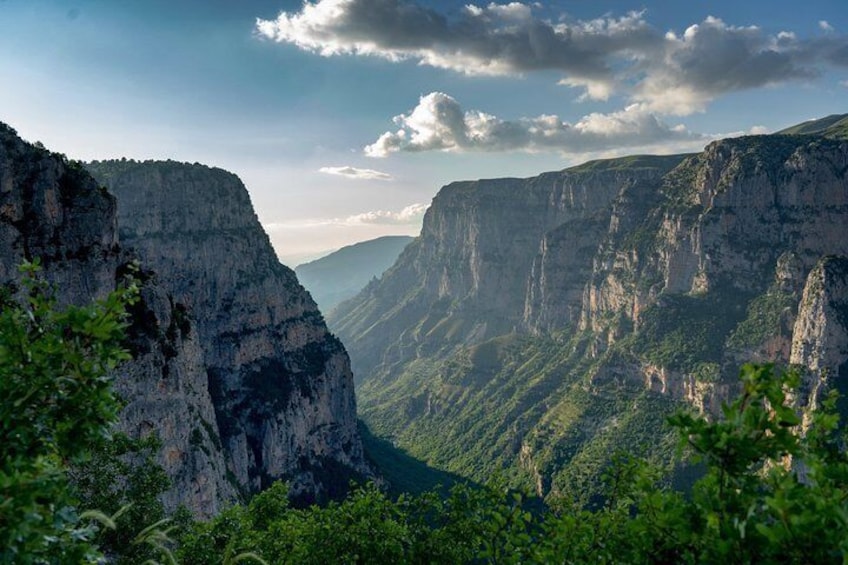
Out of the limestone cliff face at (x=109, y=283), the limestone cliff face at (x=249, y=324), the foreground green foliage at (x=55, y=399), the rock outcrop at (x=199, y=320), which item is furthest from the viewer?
the limestone cliff face at (x=249, y=324)

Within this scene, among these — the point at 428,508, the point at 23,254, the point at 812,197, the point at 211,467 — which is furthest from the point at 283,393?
the point at 812,197

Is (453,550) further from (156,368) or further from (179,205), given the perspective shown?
(179,205)

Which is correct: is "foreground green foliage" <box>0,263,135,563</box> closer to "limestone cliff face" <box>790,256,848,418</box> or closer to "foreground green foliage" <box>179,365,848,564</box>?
"foreground green foliage" <box>179,365,848,564</box>

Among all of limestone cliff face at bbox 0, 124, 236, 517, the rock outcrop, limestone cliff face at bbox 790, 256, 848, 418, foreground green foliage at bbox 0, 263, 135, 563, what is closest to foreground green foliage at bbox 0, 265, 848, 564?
foreground green foliage at bbox 0, 263, 135, 563

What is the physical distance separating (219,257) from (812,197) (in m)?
181

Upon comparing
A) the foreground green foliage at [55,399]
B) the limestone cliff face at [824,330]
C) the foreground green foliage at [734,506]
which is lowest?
the limestone cliff face at [824,330]

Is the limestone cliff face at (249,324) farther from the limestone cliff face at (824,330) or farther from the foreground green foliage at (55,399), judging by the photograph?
the limestone cliff face at (824,330)

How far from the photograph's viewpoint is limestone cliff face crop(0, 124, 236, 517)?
4938 centimetres

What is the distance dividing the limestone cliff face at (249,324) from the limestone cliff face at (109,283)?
53248 millimetres

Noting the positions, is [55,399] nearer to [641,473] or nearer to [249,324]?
[641,473]

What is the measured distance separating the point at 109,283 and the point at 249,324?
8506 centimetres

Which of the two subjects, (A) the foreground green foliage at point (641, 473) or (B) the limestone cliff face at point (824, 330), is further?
(B) the limestone cliff face at point (824, 330)

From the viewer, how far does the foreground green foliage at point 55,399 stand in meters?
8.55

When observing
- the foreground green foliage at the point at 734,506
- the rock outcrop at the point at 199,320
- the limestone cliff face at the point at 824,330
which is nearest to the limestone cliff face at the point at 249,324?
the rock outcrop at the point at 199,320
